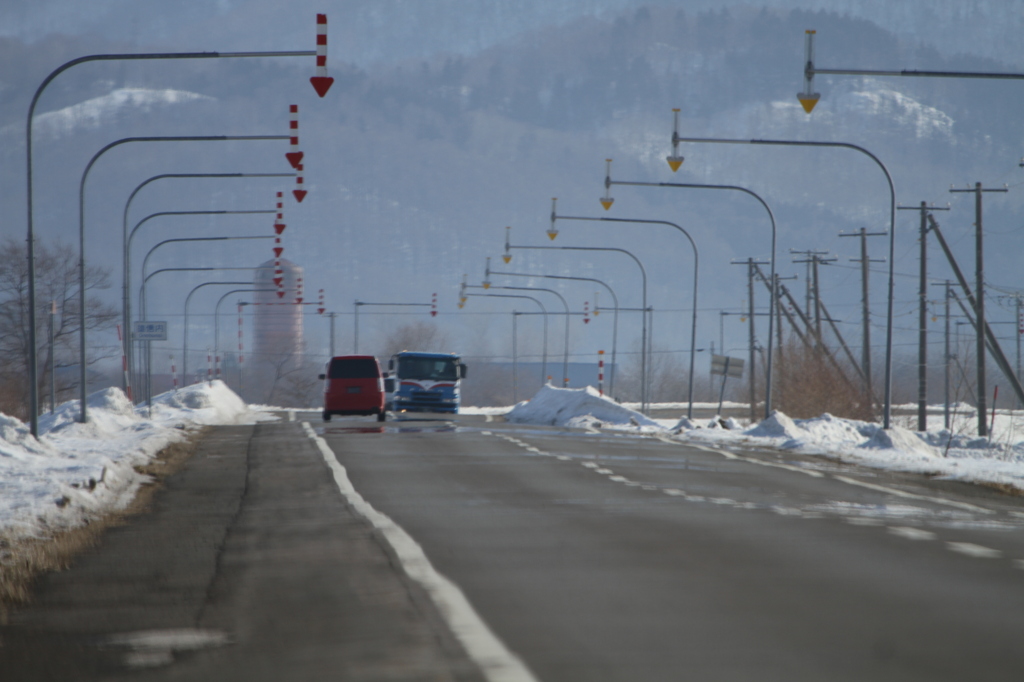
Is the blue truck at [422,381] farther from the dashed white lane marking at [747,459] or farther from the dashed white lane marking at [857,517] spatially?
the dashed white lane marking at [857,517]

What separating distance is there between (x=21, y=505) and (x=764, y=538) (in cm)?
738

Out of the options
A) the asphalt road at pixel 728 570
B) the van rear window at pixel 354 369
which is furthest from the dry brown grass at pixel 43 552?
the van rear window at pixel 354 369

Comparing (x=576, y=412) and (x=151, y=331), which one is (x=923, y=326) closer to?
(x=576, y=412)

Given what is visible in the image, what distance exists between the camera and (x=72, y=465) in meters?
18.8

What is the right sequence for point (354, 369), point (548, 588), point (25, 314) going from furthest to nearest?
point (25, 314)
point (354, 369)
point (548, 588)

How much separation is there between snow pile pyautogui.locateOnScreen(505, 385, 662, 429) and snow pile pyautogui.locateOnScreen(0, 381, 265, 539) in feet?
49.1

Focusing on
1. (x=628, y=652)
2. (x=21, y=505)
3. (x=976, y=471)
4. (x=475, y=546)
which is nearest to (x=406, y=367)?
(x=976, y=471)

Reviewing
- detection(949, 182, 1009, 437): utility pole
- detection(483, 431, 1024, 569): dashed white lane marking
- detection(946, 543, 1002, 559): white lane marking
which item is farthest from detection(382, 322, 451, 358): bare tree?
detection(946, 543, 1002, 559): white lane marking

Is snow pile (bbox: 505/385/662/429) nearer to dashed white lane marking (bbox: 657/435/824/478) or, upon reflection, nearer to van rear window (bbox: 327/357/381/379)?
van rear window (bbox: 327/357/381/379)

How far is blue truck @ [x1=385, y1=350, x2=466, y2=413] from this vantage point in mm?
53219

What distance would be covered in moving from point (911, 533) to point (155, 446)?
17.1 meters

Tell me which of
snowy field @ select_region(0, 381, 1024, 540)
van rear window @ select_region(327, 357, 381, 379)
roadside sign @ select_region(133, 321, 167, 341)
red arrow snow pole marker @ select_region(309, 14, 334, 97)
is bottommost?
snowy field @ select_region(0, 381, 1024, 540)

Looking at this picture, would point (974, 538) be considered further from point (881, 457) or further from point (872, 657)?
point (881, 457)

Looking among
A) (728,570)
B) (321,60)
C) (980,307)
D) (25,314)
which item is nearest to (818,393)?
(980,307)
